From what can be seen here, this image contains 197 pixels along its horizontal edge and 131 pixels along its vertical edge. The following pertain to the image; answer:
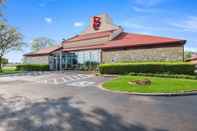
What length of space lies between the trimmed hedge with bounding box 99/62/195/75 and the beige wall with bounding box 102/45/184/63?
3882 millimetres

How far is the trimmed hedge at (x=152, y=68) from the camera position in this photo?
57.4ft

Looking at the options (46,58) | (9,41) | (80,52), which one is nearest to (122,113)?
(80,52)

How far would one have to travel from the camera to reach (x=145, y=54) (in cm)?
2348

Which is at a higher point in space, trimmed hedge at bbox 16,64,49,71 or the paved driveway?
trimmed hedge at bbox 16,64,49,71

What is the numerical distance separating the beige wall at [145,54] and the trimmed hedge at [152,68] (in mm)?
3882

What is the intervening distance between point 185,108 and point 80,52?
952 inches

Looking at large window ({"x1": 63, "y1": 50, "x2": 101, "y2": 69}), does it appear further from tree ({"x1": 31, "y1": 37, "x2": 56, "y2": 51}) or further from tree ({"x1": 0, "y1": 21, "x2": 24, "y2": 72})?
tree ({"x1": 31, "y1": 37, "x2": 56, "y2": 51})

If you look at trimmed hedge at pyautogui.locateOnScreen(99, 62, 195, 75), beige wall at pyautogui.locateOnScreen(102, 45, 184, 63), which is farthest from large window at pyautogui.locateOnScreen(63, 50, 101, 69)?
trimmed hedge at pyautogui.locateOnScreen(99, 62, 195, 75)

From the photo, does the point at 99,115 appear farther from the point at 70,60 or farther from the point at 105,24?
the point at 105,24

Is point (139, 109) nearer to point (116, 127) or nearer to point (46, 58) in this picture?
point (116, 127)

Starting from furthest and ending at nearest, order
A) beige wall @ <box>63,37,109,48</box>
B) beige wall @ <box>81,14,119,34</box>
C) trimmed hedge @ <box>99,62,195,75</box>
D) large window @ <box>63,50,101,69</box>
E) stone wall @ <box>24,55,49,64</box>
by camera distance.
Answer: stone wall @ <box>24,55,49,64</box>
beige wall @ <box>81,14,119,34</box>
beige wall @ <box>63,37,109,48</box>
large window @ <box>63,50,101,69</box>
trimmed hedge @ <box>99,62,195,75</box>

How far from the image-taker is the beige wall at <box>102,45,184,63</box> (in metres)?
21.6

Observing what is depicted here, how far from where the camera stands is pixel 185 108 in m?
7.27

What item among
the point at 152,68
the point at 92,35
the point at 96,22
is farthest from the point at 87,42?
the point at 152,68
